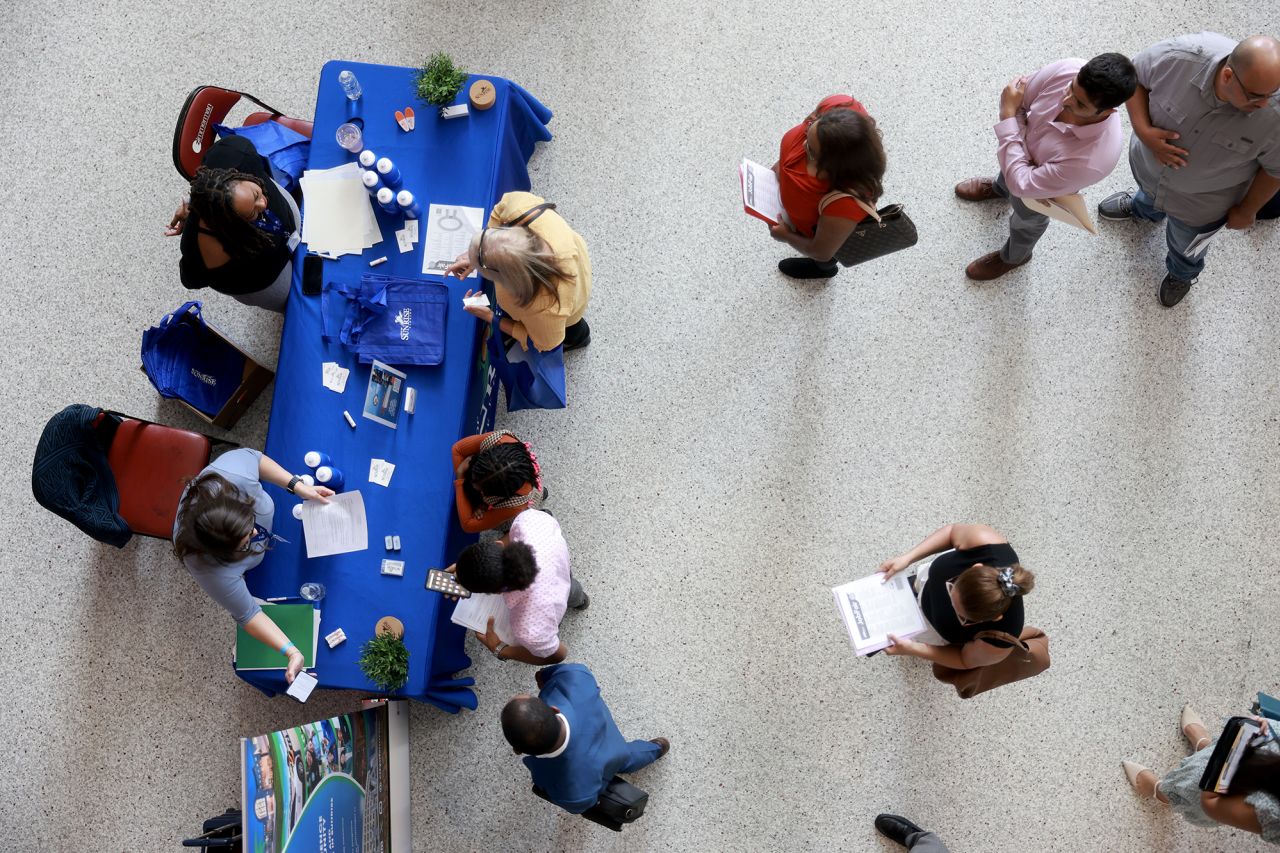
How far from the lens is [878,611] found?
123 inches

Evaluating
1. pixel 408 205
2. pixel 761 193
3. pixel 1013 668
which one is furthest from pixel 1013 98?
pixel 408 205

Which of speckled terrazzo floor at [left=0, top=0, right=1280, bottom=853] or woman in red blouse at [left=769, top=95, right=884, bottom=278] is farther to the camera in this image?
speckled terrazzo floor at [left=0, top=0, right=1280, bottom=853]

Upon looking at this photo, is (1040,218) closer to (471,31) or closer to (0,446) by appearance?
(471,31)

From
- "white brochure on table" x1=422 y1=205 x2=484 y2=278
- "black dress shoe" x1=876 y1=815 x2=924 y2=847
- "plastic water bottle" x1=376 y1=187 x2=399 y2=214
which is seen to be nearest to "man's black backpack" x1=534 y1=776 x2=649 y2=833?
"black dress shoe" x1=876 y1=815 x2=924 y2=847

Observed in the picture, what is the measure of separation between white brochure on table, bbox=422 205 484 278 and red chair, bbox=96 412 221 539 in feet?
4.29

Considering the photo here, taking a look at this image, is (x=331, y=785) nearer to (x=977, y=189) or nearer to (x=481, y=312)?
(x=481, y=312)

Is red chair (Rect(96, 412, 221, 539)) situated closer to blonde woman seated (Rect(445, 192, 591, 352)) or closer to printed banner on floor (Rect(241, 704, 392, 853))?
printed banner on floor (Rect(241, 704, 392, 853))

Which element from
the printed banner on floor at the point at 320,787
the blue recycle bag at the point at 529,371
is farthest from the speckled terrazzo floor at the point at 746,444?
the blue recycle bag at the point at 529,371

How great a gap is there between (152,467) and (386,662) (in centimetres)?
143

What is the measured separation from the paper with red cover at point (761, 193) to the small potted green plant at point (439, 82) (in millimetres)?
1342

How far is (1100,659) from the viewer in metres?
3.66

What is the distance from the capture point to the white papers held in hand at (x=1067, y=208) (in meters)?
3.13

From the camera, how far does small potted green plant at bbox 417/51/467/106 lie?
11.7 feet

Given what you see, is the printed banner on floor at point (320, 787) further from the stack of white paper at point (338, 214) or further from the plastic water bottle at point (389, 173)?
the plastic water bottle at point (389, 173)
